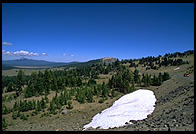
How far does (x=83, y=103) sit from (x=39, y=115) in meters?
11.8

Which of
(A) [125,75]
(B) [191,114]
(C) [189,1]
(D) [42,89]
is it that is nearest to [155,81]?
(A) [125,75]

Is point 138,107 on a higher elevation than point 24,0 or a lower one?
lower

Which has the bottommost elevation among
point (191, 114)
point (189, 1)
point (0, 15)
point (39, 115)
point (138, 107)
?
point (39, 115)

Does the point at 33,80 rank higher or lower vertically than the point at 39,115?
higher

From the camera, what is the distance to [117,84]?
6375 cm

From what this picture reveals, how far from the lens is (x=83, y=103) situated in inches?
1940

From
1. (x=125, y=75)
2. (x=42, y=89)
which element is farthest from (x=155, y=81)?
(x=42, y=89)

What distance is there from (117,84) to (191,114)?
44610mm

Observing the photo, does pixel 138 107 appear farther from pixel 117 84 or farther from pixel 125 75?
pixel 125 75

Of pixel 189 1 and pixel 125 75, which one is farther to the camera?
pixel 125 75

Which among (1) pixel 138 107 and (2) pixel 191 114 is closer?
(2) pixel 191 114

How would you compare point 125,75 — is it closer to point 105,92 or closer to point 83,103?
point 105,92

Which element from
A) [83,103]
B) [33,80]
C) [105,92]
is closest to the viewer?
[83,103]

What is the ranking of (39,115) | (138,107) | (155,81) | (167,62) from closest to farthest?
(138,107) < (39,115) < (155,81) < (167,62)
